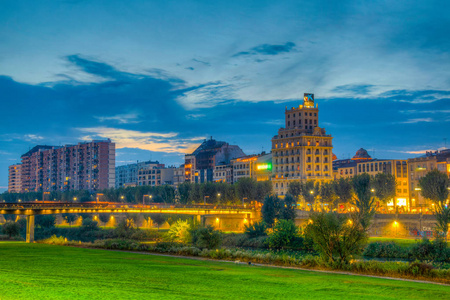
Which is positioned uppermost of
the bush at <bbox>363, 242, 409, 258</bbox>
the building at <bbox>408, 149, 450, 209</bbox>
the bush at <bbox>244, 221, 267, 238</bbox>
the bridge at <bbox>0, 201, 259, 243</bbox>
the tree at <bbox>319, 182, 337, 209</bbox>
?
the building at <bbox>408, 149, 450, 209</bbox>

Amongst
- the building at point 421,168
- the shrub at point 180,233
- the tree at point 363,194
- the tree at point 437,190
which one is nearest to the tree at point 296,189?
the building at point 421,168

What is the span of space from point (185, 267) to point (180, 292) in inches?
591

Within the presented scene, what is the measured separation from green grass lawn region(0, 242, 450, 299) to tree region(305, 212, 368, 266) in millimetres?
7037

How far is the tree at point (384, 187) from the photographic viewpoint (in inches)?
5074

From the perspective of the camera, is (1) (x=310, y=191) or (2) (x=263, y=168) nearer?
(1) (x=310, y=191)

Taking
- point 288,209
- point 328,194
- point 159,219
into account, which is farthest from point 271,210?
point 159,219

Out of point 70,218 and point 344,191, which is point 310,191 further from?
point 70,218

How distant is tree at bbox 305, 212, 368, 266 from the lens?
50.2m

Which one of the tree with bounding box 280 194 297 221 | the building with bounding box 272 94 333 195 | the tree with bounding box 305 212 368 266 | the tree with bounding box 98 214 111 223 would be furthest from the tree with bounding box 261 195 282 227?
the tree with bounding box 305 212 368 266

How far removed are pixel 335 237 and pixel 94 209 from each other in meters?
72.7

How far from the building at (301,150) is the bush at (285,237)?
70.6 meters

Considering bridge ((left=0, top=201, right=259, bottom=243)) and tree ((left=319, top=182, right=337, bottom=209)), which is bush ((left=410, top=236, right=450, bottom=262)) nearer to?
bridge ((left=0, top=201, right=259, bottom=243))

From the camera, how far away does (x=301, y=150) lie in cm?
16962

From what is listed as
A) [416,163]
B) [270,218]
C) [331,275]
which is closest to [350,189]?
[270,218]
